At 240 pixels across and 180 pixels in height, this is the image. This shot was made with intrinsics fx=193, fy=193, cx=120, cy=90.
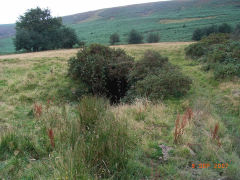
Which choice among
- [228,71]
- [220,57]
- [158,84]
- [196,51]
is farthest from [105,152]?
[196,51]

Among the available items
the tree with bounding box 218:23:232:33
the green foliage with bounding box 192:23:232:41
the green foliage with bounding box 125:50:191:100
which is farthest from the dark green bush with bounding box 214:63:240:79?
the tree with bounding box 218:23:232:33

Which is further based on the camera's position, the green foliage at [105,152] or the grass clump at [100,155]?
the green foliage at [105,152]

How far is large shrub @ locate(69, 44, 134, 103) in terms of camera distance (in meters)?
12.9

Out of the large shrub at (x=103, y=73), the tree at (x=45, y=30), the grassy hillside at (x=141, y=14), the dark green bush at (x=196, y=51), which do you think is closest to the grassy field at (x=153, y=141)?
the large shrub at (x=103, y=73)

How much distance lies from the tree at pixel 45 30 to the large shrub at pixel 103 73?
3033cm

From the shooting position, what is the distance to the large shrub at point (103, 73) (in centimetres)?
1290

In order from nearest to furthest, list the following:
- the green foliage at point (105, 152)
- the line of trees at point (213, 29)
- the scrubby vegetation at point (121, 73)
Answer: the green foliage at point (105, 152)
the scrubby vegetation at point (121, 73)
the line of trees at point (213, 29)

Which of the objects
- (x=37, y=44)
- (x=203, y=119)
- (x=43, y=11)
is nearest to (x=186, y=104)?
(x=203, y=119)

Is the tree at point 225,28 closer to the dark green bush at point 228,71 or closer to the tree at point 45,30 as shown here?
the tree at point 45,30

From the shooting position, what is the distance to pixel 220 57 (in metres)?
13.1

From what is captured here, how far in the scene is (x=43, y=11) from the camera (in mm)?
43375

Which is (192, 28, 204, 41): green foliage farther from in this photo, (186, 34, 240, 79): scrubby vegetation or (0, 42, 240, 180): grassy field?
(0, 42, 240, 180): grassy field

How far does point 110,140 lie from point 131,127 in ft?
7.15

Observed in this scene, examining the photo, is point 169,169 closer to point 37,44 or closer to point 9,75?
point 9,75
